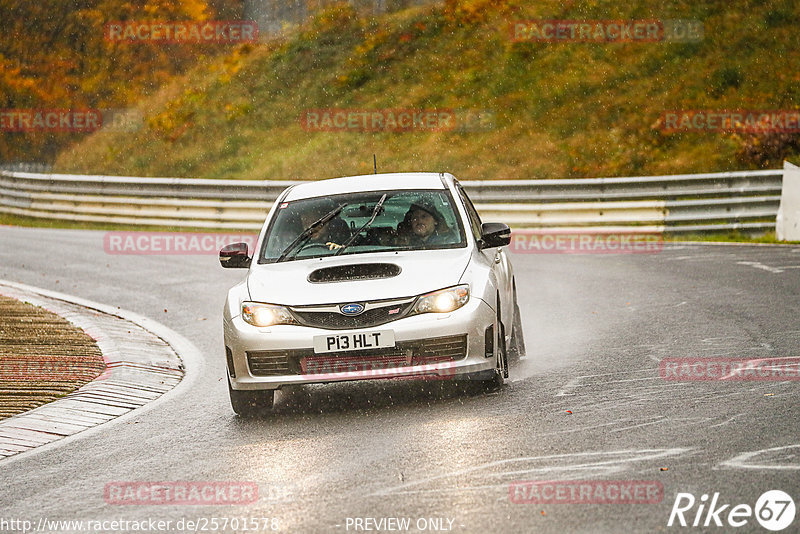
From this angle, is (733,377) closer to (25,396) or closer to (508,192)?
(25,396)

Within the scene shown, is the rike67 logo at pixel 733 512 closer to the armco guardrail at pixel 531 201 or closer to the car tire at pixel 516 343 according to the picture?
the car tire at pixel 516 343

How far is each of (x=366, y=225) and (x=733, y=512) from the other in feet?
14.7

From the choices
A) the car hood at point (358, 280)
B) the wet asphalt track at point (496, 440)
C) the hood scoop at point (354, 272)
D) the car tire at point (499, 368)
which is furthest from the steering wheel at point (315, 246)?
the car tire at point (499, 368)

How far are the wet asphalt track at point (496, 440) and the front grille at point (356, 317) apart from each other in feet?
2.07

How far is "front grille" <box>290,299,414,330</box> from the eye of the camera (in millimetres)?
8078

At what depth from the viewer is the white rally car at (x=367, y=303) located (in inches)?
318

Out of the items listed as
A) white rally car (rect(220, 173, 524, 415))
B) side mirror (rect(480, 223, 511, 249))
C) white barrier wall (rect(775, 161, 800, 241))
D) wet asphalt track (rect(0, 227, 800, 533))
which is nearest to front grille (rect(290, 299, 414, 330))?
white rally car (rect(220, 173, 524, 415))

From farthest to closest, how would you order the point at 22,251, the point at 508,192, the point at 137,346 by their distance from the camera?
the point at 508,192
the point at 22,251
the point at 137,346

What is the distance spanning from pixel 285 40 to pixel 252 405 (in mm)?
31680

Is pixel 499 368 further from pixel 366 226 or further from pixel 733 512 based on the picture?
pixel 733 512

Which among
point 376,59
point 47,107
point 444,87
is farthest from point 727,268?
point 47,107

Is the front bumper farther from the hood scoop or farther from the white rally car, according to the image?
the hood scoop

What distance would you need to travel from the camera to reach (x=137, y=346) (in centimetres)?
1169

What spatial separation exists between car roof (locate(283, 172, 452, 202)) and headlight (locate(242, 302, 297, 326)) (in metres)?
1.61
